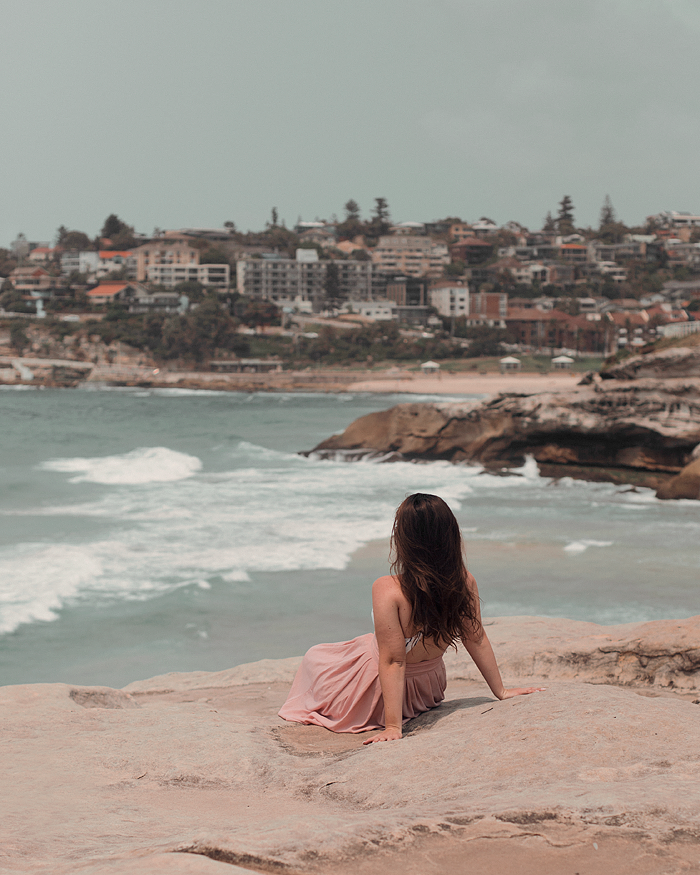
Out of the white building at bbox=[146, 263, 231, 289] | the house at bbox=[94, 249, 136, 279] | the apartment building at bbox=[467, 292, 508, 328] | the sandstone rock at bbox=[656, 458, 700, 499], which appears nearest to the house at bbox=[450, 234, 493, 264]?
the apartment building at bbox=[467, 292, 508, 328]

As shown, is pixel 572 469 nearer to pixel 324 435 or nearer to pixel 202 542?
pixel 202 542

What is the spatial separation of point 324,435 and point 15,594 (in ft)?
85.2

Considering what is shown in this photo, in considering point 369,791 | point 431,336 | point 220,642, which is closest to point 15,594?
point 220,642

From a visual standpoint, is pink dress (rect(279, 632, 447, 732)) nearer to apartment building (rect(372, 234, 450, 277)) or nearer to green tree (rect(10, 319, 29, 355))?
green tree (rect(10, 319, 29, 355))

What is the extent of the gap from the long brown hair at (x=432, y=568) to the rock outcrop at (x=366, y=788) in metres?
0.36

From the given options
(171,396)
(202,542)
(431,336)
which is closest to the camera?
(202,542)

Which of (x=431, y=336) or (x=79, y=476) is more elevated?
(x=431, y=336)

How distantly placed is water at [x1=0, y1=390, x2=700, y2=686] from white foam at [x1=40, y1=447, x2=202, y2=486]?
13 cm

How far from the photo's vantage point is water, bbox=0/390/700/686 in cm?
873

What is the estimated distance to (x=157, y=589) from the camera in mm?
10219

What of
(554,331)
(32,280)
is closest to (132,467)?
(554,331)

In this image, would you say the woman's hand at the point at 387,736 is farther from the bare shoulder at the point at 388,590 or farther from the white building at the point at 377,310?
the white building at the point at 377,310

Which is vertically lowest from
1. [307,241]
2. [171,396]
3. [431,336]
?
[171,396]

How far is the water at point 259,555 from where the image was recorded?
344 inches
